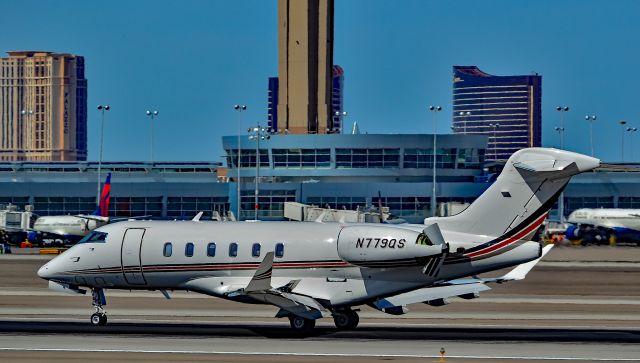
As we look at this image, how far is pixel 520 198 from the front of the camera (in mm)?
41719

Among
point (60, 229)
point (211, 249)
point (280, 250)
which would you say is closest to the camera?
point (280, 250)

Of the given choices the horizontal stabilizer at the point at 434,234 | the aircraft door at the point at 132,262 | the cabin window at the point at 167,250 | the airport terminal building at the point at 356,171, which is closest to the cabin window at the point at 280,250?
the cabin window at the point at 167,250

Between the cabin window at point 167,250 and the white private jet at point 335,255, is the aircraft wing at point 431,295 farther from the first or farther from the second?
the cabin window at point 167,250

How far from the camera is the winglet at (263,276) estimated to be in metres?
40.5

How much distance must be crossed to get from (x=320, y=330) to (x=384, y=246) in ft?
13.1

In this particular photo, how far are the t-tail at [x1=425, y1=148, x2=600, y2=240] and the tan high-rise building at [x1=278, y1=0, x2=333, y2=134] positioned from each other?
101891 mm

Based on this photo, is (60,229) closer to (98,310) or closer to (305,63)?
(305,63)

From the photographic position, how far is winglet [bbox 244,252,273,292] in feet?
133

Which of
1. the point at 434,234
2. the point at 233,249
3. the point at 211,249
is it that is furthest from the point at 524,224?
the point at 211,249

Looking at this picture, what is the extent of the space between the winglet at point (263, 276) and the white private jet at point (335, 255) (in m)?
0.03

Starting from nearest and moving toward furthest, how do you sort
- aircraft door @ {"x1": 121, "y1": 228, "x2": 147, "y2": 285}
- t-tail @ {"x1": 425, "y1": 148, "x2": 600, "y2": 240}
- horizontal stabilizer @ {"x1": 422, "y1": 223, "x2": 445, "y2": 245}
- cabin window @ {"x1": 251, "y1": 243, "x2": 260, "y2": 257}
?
1. horizontal stabilizer @ {"x1": 422, "y1": 223, "x2": 445, "y2": 245}
2. t-tail @ {"x1": 425, "y1": 148, "x2": 600, "y2": 240}
3. cabin window @ {"x1": 251, "y1": 243, "x2": 260, "y2": 257}
4. aircraft door @ {"x1": 121, "y1": 228, "x2": 147, "y2": 285}

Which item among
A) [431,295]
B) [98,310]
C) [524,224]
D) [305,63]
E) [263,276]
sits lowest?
[98,310]

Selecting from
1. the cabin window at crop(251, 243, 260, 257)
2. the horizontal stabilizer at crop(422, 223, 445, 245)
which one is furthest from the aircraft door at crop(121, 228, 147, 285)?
the horizontal stabilizer at crop(422, 223, 445, 245)

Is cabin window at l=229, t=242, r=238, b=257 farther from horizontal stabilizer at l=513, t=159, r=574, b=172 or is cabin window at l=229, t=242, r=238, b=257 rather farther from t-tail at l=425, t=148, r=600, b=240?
horizontal stabilizer at l=513, t=159, r=574, b=172
